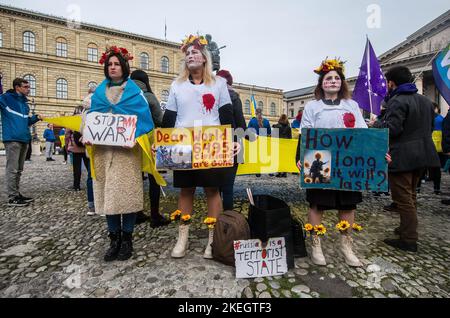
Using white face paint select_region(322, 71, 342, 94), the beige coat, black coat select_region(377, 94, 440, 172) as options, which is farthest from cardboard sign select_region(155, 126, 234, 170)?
black coat select_region(377, 94, 440, 172)

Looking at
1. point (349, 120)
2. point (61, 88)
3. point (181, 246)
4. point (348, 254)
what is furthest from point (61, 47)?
point (348, 254)

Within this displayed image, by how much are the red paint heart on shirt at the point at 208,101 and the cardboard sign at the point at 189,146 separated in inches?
9.3

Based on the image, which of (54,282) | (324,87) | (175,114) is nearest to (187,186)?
(175,114)

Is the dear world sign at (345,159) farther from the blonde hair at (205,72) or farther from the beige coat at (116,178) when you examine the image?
the beige coat at (116,178)

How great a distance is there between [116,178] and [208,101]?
1.15m

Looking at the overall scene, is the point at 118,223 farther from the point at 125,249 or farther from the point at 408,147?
the point at 408,147

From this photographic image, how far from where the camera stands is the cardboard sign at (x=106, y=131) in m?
2.32

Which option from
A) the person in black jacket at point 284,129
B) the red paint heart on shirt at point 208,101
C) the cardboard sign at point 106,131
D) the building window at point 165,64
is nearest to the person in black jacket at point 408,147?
the red paint heart on shirt at point 208,101

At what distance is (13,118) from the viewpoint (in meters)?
4.51

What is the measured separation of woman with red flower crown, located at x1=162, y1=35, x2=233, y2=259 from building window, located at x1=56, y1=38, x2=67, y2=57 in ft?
145

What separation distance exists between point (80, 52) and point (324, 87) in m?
45.1

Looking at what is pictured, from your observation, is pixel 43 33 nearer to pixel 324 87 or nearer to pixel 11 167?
pixel 11 167

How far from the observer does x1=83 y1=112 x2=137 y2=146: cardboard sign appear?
2324 mm
